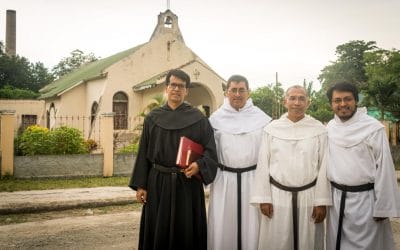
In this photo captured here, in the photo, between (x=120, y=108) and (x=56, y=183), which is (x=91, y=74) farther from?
(x=56, y=183)

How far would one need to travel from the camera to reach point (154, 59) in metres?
21.3

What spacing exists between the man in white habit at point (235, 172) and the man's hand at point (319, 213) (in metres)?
0.66

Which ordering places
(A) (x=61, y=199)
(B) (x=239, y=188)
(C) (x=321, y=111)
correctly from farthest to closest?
(C) (x=321, y=111)
(A) (x=61, y=199)
(B) (x=239, y=188)

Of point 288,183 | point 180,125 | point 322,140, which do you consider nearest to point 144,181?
point 180,125

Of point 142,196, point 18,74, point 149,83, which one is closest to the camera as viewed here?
point 142,196

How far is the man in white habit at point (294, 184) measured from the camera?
3988 mm

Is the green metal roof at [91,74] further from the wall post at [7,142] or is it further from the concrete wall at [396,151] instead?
the concrete wall at [396,151]

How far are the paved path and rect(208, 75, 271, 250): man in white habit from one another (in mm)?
4659

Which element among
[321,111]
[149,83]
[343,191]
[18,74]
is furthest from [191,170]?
[18,74]

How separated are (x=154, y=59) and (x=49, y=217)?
1496cm

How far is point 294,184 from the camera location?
13.2ft

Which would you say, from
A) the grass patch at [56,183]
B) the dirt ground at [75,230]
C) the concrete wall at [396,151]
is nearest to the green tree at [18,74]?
the grass patch at [56,183]

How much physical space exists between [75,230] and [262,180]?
372cm

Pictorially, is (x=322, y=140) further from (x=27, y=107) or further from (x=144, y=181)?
(x=27, y=107)
